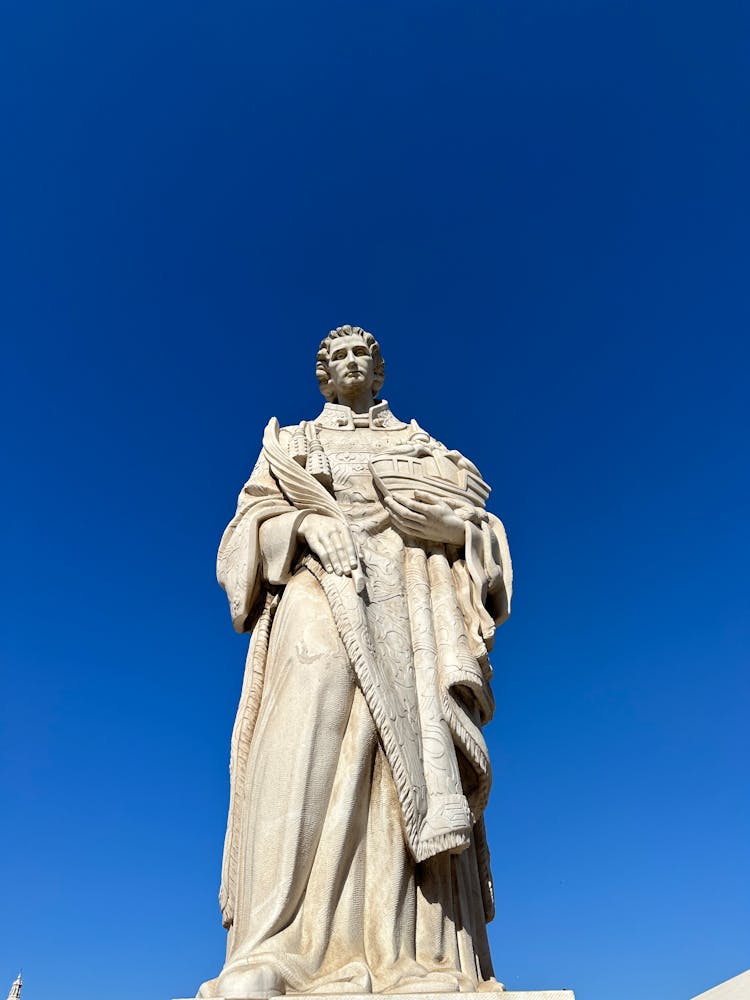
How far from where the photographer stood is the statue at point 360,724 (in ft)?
14.4

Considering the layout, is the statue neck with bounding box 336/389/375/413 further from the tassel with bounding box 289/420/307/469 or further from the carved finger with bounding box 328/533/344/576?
the carved finger with bounding box 328/533/344/576

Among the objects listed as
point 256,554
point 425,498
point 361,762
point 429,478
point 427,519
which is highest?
point 429,478

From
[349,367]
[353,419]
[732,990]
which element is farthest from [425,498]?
[732,990]

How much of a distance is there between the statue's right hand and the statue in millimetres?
13

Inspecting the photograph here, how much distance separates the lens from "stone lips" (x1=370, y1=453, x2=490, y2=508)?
20.5 feet

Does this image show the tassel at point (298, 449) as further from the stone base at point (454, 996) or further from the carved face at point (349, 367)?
the stone base at point (454, 996)

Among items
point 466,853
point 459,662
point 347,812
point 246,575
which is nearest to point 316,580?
point 246,575

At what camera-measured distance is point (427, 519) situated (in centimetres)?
600

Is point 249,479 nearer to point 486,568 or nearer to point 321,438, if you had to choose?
point 321,438

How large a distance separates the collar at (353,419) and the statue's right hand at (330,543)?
5.47 ft

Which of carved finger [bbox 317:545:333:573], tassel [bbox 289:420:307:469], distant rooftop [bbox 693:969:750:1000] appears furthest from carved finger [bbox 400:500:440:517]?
distant rooftop [bbox 693:969:750:1000]

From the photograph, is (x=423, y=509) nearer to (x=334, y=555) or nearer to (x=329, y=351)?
(x=334, y=555)

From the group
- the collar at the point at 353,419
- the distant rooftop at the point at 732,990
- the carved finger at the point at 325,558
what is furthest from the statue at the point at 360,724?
the distant rooftop at the point at 732,990

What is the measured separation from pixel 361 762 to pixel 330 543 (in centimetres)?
153
